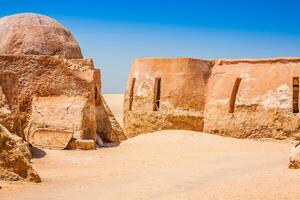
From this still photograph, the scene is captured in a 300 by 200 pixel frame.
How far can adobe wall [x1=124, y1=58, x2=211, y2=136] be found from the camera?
19797 mm

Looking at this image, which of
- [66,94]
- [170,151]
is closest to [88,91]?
[66,94]

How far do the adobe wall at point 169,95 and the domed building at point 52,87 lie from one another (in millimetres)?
2638

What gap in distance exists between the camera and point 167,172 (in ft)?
34.6

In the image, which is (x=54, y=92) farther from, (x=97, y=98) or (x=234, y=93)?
(x=234, y=93)

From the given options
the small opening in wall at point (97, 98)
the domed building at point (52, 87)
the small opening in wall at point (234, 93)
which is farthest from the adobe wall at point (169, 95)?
the small opening in wall at point (97, 98)

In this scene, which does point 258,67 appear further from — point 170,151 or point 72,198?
point 72,198

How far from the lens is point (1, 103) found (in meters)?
11.6

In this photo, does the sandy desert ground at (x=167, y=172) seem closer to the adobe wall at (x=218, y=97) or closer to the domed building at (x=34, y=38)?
the adobe wall at (x=218, y=97)

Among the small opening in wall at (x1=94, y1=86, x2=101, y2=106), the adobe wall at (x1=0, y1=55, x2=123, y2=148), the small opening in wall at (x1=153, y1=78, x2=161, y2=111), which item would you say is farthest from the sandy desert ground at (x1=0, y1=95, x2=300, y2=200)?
the small opening in wall at (x1=153, y1=78, x2=161, y2=111)

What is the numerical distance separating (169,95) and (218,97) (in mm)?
1828

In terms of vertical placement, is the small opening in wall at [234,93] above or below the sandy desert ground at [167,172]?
above

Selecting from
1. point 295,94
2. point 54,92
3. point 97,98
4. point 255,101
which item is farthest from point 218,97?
point 54,92

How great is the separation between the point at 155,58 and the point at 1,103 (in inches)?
386

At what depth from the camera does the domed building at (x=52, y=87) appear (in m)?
14.8
